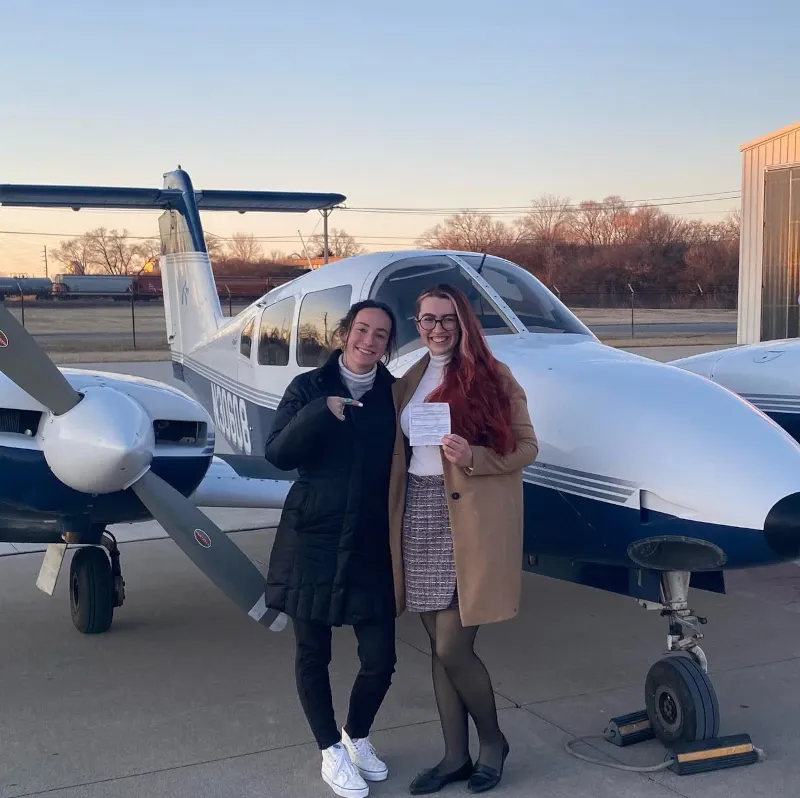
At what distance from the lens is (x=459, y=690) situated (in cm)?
367

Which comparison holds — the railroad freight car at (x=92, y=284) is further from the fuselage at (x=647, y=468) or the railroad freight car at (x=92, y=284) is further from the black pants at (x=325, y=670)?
the black pants at (x=325, y=670)

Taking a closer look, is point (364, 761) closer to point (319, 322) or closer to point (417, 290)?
point (417, 290)

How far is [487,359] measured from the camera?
3.64 m

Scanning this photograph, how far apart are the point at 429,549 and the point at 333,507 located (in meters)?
0.38

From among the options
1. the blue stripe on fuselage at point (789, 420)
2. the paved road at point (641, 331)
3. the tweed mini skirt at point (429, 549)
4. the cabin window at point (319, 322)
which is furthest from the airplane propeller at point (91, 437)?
the paved road at point (641, 331)

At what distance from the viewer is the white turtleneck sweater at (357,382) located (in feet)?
12.1

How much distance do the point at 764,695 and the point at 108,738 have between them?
10.1ft

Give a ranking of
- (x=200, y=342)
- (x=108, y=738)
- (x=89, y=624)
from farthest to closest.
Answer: (x=200, y=342) → (x=89, y=624) → (x=108, y=738)

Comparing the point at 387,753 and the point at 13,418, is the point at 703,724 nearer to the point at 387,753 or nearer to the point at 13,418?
the point at 387,753

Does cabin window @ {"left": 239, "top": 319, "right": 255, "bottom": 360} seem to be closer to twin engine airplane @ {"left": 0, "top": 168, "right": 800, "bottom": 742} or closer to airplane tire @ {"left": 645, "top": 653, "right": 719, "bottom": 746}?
twin engine airplane @ {"left": 0, "top": 168, "right": 800, "bottom": 742}

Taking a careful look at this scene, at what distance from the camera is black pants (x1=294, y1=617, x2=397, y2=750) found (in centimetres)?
365

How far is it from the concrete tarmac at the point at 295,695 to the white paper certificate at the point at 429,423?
141cm

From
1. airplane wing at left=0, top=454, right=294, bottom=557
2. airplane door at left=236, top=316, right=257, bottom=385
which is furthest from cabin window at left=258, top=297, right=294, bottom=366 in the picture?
airplane wing at left=0, top=454, right=294, bottom=557

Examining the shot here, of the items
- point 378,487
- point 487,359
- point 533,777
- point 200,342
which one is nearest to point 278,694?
point 533,777
